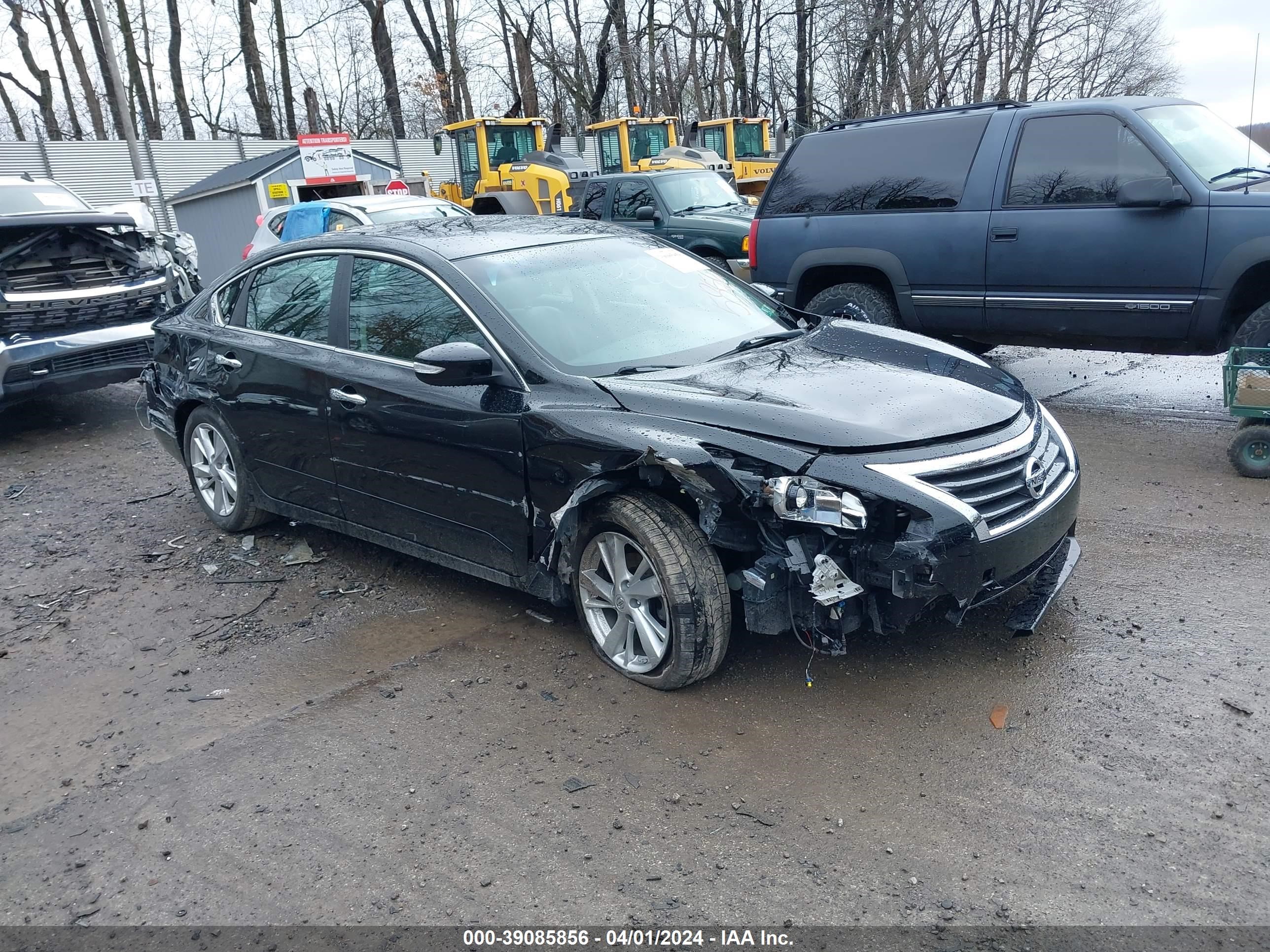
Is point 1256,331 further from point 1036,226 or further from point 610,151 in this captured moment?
point 610,151

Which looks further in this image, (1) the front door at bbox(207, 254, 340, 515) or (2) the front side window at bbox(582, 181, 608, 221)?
(2) the front side window at bbox(582, 181, 608, 221)

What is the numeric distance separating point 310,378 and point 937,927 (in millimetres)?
3475

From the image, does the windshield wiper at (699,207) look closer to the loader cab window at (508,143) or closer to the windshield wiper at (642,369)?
the loader cab window at (508,143)

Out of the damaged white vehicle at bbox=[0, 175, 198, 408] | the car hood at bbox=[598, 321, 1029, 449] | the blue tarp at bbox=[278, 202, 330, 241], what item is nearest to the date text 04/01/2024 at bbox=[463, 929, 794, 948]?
the car hood at bbox=[598, 321, 1029, 449]

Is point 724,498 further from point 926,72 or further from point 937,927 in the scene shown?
point 926,72

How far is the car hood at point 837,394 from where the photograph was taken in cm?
336

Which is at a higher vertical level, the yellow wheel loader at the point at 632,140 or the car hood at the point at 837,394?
the yellow wheel loader at the point at 632,140

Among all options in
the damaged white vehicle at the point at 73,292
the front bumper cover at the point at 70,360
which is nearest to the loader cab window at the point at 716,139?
the damaged white vehicle at the point at 73,292

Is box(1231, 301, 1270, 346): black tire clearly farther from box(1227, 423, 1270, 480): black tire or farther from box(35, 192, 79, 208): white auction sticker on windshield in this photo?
box(35, 192, 79, 208): white auction sticker on windshield

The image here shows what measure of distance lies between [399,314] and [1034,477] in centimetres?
268

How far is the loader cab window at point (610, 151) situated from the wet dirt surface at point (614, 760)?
19.2 metres

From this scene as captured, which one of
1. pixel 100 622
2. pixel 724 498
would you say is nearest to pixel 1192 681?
pixel 724 498

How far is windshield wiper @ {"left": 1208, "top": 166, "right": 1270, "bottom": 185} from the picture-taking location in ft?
20.0

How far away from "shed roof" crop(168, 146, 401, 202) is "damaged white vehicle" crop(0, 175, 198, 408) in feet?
37.7
